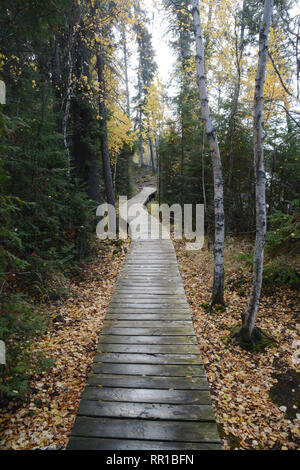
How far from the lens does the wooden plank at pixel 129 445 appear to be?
8.22 feet

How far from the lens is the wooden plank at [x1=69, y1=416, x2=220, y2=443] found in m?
2.60

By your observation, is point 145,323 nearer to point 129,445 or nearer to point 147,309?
point 147,309

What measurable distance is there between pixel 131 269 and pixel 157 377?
421 centimetres

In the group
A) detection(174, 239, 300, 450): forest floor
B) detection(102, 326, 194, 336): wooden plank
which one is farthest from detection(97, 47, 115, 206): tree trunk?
detection(102, 326, 194, 336): wooden plank

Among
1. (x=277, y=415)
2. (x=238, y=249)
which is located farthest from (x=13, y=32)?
(x=238, y=249)

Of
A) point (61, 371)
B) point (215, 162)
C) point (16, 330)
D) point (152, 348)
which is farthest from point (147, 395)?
point (215, 162)

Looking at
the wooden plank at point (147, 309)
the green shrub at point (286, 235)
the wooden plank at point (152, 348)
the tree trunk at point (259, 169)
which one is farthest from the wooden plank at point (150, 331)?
the green shrub at point (286, 235)

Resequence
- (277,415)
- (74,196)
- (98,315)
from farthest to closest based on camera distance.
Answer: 1. (74,196)
2. (98,315)
3. (277,415)

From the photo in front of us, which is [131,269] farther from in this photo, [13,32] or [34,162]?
[13,32]

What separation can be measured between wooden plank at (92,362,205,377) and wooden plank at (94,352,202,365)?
0.07 meters

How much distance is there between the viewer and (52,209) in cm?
557

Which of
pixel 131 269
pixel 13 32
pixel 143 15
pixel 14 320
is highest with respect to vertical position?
pixel 143 15
